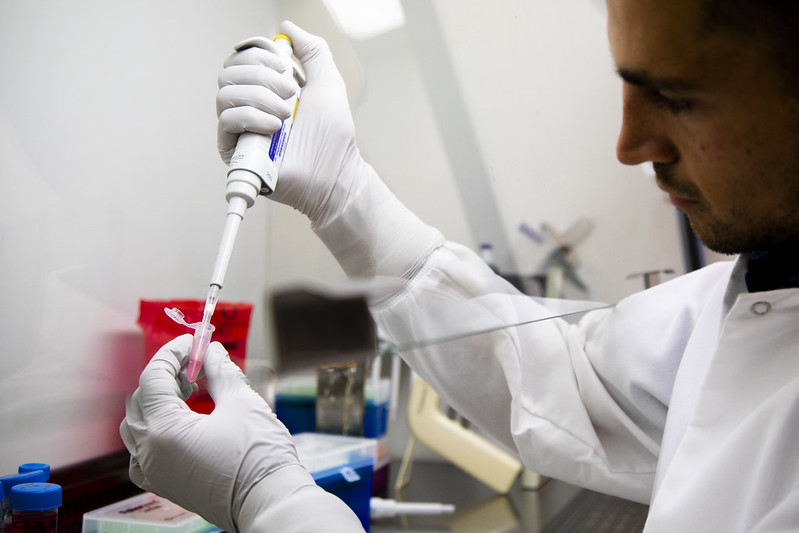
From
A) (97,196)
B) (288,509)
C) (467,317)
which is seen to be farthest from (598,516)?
(97,196)

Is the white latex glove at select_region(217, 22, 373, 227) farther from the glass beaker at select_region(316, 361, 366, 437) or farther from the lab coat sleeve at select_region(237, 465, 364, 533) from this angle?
the glass beaker at select_region(316, 361, 366, 437)

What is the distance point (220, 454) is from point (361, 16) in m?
0.56

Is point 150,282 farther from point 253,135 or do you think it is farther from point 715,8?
point 715,8

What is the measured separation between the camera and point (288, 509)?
0.72m

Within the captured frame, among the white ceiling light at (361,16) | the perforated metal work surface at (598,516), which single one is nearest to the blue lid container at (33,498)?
the white ceiling light at (361,16)

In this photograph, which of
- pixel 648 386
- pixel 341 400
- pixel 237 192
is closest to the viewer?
pixel 237 192

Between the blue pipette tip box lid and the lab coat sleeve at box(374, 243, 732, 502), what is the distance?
0.40 m

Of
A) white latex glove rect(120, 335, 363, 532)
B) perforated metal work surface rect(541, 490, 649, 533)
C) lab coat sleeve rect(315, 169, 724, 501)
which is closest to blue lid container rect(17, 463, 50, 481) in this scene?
white latex glove rect(120, 335, 363, 532)

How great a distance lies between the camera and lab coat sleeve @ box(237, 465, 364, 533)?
71 cm

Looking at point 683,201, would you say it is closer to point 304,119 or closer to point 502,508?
point 304,119

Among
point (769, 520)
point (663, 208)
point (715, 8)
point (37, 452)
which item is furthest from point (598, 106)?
point (37, 452)

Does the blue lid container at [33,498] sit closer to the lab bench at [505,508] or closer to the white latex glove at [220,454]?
the white latex glove at [220,454]

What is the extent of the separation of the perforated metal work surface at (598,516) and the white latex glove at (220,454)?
2.90 ft

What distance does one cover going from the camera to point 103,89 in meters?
0.80
